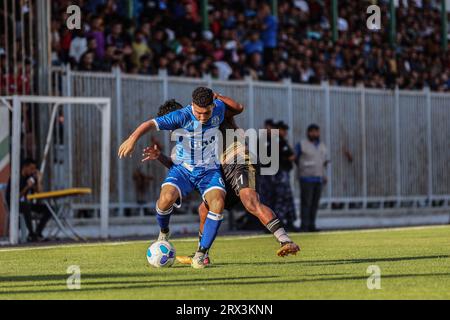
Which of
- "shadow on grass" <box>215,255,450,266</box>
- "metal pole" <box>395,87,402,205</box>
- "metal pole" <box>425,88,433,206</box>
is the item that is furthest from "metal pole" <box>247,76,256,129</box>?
"shadow on grass" <box>215,255,450,266</box>

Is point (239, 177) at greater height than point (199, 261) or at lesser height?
greater

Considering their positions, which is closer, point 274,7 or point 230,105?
point 230,105

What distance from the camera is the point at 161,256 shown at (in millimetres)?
14633

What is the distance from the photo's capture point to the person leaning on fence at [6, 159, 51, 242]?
23469 mm

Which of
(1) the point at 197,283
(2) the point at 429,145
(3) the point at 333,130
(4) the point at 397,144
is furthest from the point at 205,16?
(1) the point at 197,283

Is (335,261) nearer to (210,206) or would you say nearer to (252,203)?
(252,203)

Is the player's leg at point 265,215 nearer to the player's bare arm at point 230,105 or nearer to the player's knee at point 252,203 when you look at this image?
the player's knee at point 252,203

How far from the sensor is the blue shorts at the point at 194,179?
15055 millimetres

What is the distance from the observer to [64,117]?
26.1 m

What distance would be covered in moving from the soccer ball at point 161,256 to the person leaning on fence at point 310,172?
1292 centimetres

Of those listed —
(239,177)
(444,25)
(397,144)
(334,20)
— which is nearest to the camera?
(239,177)

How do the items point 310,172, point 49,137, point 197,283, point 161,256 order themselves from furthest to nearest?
point 310,172
point 49,137
point 161,256
point 197,283

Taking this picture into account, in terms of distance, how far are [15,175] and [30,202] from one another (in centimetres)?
125

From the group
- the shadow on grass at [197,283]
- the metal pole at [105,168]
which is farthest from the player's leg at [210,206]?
the metal pole at [105,168]
